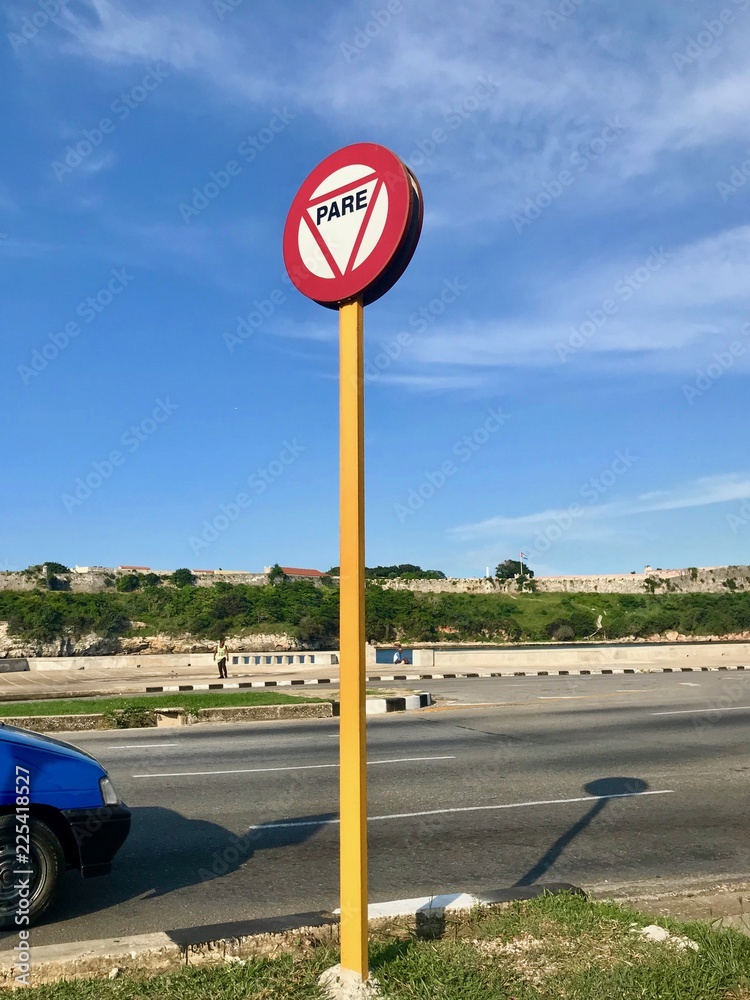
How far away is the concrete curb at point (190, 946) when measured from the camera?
13.0 ft

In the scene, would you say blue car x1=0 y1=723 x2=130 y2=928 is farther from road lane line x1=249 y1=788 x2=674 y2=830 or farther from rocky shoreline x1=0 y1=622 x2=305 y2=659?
rocky shoreline x1=0 y1=622 x2=305 y2=659

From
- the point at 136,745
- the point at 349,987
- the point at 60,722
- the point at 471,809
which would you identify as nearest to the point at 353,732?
the point at 349,987

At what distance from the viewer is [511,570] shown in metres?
104

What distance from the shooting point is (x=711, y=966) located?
12.9 ft

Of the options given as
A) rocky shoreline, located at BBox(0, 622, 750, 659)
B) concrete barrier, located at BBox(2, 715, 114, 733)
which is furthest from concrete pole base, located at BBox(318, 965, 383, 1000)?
rocky shoreline, located at BBox(0, 622, 750, 659)

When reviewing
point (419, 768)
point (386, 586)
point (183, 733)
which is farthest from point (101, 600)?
point (419, 768)

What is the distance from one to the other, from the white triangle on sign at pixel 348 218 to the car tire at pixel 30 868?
12.0ft

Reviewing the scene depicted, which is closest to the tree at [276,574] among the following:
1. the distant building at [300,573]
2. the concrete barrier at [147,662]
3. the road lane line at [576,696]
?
the distant building at [300,573]

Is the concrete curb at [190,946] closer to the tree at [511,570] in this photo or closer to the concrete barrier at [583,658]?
the concrete barrier at [583,658]

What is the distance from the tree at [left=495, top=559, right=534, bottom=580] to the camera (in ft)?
326

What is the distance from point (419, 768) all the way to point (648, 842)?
396cm

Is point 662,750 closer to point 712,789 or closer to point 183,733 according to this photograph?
point 712,789

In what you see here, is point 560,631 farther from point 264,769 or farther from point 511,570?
point 264,769

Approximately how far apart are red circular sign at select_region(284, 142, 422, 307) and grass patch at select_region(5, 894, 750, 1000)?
309 cm
